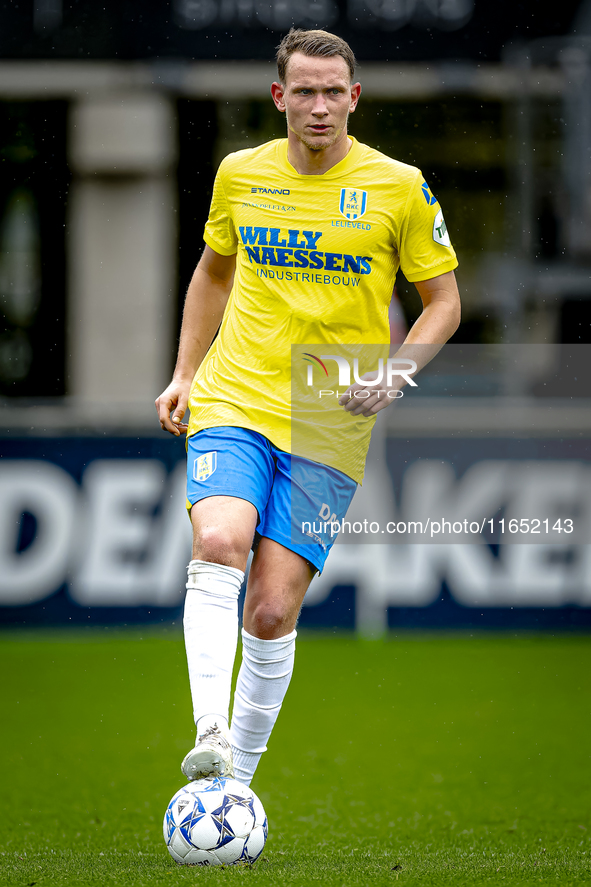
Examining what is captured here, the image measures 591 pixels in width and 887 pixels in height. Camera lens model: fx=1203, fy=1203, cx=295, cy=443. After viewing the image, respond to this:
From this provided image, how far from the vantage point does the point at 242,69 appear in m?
7.89

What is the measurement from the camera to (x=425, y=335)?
314 cm

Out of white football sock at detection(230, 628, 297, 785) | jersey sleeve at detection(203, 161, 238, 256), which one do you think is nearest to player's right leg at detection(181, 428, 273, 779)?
white football sock at detection(230, 628, 297, 785)

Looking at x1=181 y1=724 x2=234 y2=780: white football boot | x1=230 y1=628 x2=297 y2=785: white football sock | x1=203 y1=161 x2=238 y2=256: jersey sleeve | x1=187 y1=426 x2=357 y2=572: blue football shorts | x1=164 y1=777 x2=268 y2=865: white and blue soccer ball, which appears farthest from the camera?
x1=203 y1=161 x2=238 y2=256: jersey sleeve

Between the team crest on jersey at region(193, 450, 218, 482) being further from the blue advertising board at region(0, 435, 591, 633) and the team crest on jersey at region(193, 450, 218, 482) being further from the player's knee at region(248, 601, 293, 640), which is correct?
the blue advertising board at region(0, 435, 591, 633)

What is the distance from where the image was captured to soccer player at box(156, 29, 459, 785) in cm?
308

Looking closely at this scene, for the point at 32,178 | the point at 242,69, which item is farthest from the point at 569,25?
the point at 32,178

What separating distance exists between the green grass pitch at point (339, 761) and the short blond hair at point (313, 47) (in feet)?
6.62

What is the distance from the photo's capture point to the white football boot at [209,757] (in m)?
2.63

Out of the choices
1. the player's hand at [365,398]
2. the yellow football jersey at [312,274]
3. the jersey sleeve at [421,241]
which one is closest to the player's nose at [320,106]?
the yellow football jersey at [312,274]

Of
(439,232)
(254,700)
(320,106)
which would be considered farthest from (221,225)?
(254,700)

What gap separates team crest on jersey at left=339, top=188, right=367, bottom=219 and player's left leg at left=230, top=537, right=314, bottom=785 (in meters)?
0.89

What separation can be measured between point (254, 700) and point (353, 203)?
1350 mm

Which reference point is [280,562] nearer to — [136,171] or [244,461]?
[244,461]

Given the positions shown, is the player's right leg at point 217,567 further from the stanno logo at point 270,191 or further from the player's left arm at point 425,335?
the stanno logo at point 270,191
